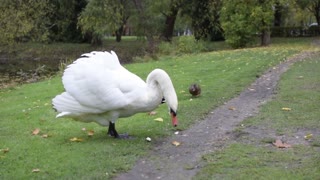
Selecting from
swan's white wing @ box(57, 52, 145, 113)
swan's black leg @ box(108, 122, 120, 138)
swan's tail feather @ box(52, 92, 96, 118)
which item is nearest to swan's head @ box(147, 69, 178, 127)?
swan's white wing @ box(57, 52, 145, 113)

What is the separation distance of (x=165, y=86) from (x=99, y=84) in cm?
109

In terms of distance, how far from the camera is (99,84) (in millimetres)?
7941

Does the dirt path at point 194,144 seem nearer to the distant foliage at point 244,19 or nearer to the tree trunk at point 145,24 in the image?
the distant foliage at point 244,19

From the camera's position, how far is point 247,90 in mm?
13805

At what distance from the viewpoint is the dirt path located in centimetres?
659

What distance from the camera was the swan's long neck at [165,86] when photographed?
25.4 ft

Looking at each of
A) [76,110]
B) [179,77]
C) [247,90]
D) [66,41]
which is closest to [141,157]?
[76,110]

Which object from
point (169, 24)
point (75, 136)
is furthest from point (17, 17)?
point (75, 136)

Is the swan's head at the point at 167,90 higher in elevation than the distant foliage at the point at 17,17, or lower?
lower

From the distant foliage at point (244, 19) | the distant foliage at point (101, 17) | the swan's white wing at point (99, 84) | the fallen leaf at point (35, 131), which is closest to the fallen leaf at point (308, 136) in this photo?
the swan's white wing at point (99, 84)

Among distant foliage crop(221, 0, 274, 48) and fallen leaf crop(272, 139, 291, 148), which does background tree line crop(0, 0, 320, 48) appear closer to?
A: distant foliage crop(221, 0, 274, 48)

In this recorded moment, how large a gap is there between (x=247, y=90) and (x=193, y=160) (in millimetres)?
7075

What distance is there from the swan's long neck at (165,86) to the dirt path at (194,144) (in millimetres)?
719

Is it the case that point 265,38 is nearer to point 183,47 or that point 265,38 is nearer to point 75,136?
point 183,47
